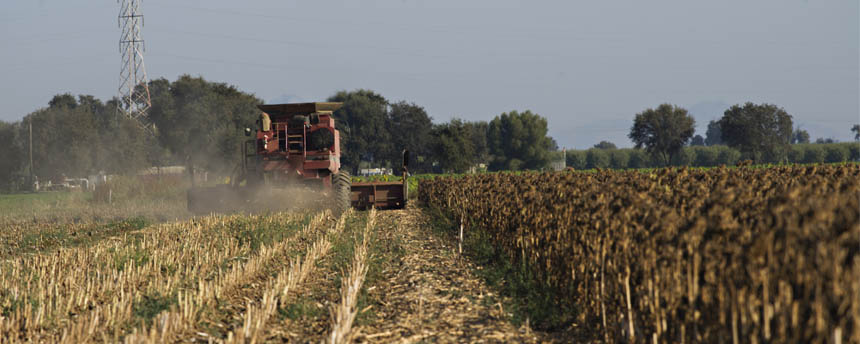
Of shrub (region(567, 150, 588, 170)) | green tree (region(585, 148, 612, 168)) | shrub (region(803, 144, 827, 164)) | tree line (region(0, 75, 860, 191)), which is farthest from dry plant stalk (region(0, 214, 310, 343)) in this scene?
shrub (region(567, 150, 588, 170))

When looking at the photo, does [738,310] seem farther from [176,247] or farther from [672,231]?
[176,247]

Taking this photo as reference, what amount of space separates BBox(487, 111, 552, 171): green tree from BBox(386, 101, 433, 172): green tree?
16545 millimetres

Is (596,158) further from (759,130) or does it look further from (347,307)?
(347,307)

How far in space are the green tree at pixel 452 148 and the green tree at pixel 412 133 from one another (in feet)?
40.1

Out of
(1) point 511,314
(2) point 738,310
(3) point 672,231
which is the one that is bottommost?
(1) point 511,314

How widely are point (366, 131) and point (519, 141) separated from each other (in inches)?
1065

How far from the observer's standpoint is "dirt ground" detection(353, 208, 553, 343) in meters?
6.52

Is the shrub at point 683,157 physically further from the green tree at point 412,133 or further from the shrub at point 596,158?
the green tree at point 412,133

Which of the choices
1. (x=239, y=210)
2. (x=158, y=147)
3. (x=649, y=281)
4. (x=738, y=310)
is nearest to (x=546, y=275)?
(x=649, y=281)

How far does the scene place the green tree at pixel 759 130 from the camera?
8688 cm

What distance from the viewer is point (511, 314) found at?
7355 mm

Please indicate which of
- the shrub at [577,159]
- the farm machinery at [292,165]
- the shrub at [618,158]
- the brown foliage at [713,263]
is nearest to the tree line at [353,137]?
the shrub at [618,158]

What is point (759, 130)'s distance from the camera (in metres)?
87.0

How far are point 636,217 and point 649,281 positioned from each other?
2.70 feet
